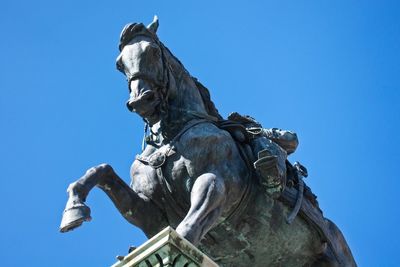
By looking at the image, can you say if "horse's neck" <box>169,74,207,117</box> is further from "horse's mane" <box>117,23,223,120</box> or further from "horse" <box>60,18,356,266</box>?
"horse's mane" <box>117,23,223,120</box>

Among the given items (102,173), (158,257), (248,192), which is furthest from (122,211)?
(158,257)

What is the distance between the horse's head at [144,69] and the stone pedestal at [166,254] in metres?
2.14

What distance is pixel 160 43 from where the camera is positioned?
12156mm

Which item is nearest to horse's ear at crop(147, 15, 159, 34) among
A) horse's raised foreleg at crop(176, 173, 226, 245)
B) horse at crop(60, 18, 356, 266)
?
horse at crop(60, 18, 356, 266)

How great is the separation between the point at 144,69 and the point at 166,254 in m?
2.57

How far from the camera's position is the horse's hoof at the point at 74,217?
1035cm

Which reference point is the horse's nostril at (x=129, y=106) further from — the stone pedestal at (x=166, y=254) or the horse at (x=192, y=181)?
the stone pedestal at (x=166, y=254)

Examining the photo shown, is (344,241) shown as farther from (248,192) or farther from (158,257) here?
(158,257)

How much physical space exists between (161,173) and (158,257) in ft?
6.40

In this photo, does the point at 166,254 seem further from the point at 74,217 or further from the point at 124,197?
the point at 124,197

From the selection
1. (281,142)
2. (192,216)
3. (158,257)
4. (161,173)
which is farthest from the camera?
(281,142)

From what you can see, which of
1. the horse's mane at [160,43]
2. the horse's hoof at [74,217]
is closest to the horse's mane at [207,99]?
the horse's mane at [160,43]

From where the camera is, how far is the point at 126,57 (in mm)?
11781

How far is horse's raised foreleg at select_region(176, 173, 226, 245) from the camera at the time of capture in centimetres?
1059
